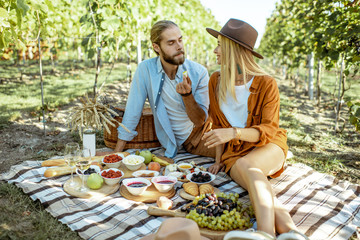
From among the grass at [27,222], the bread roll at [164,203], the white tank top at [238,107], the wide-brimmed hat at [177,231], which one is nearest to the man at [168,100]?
the white tank top at [238,107]

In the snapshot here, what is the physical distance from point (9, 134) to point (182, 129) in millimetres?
2711

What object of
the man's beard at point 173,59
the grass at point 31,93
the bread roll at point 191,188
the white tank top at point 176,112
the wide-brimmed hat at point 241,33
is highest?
the wide-brimmed hat at point 241,33

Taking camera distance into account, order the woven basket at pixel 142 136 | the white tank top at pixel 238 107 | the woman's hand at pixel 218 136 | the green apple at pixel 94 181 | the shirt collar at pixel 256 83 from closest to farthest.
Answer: the woman's hand at pixel 218 136, the green apple at pixel 94 181, the shirt collar at pixel 256 83, the white tank top at pixel 238 107, the woven basket at pixel 142 136

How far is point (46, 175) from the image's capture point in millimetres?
2998

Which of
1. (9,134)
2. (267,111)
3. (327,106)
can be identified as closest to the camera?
(267,111)

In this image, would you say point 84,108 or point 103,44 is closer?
point 84,108

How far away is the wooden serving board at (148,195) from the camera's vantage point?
2660mm

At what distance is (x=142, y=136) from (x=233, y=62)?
178 cm

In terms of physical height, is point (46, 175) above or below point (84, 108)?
below

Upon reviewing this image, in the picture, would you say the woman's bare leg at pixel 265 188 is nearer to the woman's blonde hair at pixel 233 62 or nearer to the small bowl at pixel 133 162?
the woman's blonde hair at pixel 233 62

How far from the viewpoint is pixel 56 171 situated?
10.0 ft

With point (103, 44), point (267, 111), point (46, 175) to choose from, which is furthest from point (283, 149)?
point (103, 44)

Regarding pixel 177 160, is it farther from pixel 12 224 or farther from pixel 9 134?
pixel 9 134

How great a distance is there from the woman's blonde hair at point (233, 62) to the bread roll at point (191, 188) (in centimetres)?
94
